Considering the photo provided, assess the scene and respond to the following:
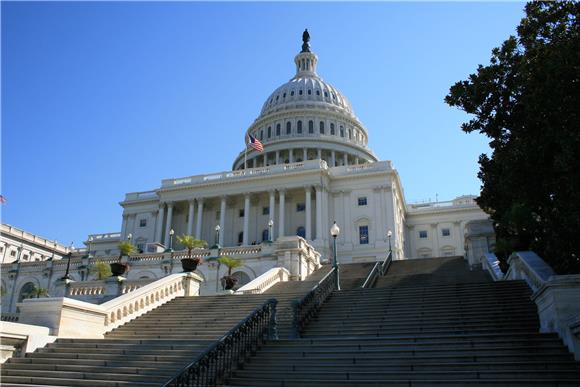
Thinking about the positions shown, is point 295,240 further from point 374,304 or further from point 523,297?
point 523,297

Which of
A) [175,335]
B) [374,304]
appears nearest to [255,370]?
[175,335]

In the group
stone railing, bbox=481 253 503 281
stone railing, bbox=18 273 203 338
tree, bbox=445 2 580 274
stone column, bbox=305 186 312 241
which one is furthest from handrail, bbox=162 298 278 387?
stone column, bbox=305 186 312 241

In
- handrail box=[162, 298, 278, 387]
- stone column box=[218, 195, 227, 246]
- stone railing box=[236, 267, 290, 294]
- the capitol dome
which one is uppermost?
the capitol dome

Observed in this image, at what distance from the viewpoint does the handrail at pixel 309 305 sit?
1560 cm

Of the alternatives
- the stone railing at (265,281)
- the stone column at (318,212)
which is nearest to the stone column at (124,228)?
the stone column at (318,212)

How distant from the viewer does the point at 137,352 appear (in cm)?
1370

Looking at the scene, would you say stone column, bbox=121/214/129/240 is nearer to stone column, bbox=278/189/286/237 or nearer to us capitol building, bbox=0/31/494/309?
us capitol building, bbox=0/31/494/309

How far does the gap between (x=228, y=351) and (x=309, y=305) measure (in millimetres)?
5466

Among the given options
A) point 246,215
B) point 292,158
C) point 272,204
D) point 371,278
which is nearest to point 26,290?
point 246,215

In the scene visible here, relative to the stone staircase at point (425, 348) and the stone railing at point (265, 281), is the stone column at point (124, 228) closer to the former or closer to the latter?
the stone railing at point (265, 281)

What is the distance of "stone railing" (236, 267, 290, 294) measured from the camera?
2407 cm

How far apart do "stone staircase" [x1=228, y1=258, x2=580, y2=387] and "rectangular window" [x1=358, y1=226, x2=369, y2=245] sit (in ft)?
139

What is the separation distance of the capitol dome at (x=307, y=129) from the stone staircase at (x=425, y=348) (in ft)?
213

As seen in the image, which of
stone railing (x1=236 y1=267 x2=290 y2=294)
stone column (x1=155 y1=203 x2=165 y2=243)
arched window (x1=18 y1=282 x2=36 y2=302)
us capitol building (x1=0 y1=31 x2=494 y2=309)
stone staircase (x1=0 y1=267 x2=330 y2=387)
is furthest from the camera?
stone column (x1=155 y1=203 x2=165 y2=243)
